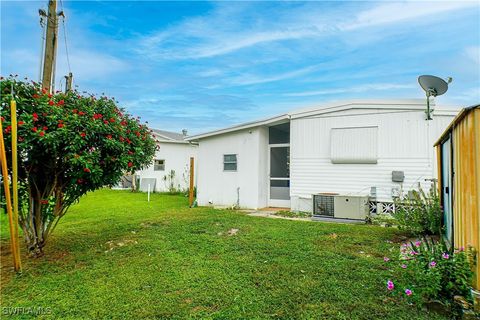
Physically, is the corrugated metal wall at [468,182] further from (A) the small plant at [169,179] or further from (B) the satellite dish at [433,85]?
(A) the small plant at [169,179]

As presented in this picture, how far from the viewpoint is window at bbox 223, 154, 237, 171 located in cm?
1106

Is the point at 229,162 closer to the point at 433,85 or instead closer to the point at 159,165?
the point at 433,85

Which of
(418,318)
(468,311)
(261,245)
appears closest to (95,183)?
(261,245)

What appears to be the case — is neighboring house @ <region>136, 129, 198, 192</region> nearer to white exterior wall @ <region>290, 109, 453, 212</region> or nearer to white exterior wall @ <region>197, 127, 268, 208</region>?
white exterior wall @ <region>197, 127, 268, 208</region>

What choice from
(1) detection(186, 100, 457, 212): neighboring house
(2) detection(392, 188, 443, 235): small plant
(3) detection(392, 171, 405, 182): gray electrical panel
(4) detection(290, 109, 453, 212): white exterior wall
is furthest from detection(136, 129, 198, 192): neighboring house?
(2) detection(392, 188, 443, 235): small plant

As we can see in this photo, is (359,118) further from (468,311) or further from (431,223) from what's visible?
(468,311)

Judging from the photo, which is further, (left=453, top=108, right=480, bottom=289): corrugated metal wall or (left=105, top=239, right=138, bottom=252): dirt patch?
(left=105, top=239, right=138, bottom=252): dirt patch

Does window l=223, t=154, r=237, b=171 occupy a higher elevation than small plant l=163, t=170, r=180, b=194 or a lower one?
higher

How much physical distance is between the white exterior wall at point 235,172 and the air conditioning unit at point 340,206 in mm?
2515

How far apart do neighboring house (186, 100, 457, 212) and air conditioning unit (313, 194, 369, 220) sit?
2.53 feet

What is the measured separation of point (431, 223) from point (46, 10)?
10289mm

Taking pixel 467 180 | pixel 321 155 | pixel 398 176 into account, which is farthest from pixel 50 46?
pixel 398 176

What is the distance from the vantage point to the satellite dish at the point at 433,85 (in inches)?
286

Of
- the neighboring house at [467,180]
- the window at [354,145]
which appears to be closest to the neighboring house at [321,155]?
the window at [354,145]
